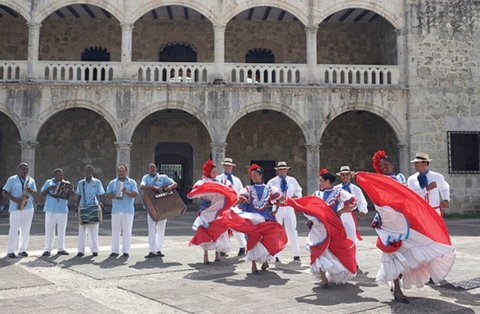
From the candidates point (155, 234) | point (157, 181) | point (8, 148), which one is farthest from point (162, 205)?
point (8, 148)

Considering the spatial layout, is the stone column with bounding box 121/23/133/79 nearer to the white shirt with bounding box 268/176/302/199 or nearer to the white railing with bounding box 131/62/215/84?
the white railing with bounding box 131/62/215/84

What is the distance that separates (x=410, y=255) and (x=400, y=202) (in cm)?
59

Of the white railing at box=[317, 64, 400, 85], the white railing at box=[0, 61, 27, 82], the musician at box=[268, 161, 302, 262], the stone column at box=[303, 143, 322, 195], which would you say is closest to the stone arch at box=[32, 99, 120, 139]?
the white railing at box=[0, 61, 27, 82]

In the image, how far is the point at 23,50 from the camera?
19188 millimetres

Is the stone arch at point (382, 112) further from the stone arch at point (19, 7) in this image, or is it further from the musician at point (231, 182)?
the stone arch at point (19, 7)

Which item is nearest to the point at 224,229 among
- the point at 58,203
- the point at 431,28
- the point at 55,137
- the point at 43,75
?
the point at 58,203

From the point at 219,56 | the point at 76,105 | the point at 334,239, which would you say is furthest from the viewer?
the point at 219,56

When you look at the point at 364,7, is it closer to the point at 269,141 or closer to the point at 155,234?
the point at 269,141

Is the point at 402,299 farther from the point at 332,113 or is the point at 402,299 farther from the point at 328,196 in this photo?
the point at 332,113

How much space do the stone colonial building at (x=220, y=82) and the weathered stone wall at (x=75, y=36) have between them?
0.14ft

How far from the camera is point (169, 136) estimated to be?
19.7 metres

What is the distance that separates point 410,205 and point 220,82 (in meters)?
11.7

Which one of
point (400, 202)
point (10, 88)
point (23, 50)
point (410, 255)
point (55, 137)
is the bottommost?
point (410, 255)

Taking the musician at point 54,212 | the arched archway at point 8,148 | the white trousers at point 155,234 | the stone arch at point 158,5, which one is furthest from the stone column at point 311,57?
the arched archway at point 8,148
